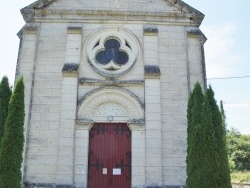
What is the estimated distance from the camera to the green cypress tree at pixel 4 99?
1086 cm

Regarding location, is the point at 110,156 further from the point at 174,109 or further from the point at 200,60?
the point at 200,60

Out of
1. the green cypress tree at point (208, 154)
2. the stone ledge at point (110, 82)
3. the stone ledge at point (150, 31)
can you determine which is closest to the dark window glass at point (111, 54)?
the stone ledge at point (110, 82)

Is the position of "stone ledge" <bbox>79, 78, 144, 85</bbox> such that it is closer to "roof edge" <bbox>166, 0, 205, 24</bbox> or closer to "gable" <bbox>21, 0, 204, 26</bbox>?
"gable" <bbox>21, 0, 204, 26</bbox>

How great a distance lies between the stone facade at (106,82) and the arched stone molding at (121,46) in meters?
0.04

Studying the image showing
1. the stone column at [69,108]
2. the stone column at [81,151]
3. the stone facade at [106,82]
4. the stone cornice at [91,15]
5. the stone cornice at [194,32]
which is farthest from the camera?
the stone cornice at [91,15]

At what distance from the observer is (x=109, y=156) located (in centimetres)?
1161

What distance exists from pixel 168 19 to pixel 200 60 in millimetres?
2144

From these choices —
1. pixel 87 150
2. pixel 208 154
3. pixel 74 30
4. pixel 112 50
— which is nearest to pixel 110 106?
pixel 87 150

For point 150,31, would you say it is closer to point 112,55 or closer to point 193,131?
point 112,55

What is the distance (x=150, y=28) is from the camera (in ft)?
42.0

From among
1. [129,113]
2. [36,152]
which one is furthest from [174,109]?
[36,152]

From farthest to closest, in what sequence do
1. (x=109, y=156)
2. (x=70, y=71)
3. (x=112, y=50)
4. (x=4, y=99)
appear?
(x=112, y=50)
(x=70, y=71)
(x=109, y=156)
(x=4, y=99)

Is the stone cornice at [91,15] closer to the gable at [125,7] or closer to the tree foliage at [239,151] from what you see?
the gable at [125,7]

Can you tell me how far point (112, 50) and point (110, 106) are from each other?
2.30m
